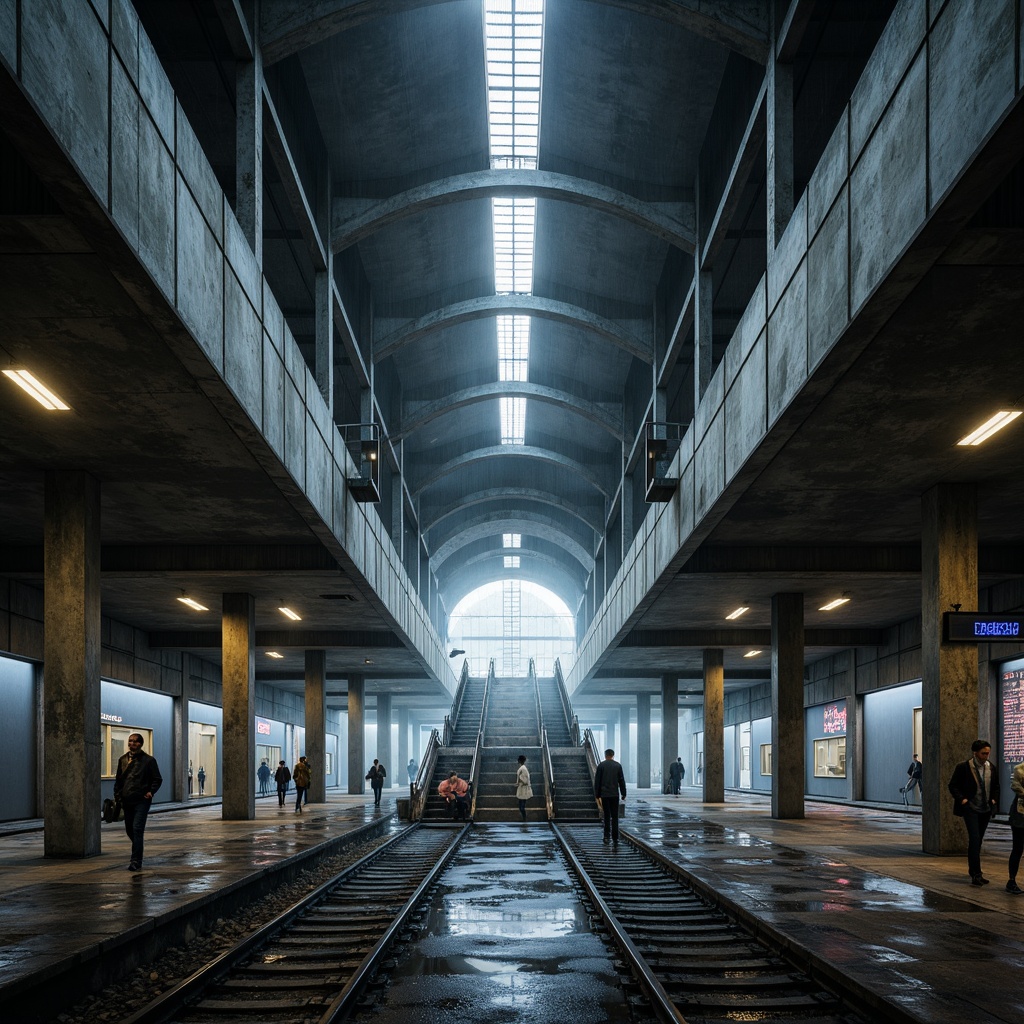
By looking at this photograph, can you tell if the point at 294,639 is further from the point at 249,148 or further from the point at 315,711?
the point at 249,148

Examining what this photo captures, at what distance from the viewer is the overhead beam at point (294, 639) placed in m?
35.3

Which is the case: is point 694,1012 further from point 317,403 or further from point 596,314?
point 596,314

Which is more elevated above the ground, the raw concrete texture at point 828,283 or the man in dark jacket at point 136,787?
the raw concrete texture at point 828,283

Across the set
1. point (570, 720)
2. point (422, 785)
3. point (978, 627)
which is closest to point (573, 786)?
point (422, 785)

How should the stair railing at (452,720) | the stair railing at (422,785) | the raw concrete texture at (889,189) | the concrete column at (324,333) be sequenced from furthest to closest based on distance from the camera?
the stair railing at (452,720) → the stair railing at (422,785) → the concrete column at (324,333) → the raw concrete texture at (889,189)

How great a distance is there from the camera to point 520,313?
29234 mm

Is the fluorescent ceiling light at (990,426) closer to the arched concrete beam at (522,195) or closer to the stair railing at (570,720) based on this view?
the arched concrete beam at (522,195)

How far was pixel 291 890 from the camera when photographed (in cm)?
1466

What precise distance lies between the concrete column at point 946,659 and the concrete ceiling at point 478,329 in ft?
1.68

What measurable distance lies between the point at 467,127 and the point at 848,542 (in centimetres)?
1165

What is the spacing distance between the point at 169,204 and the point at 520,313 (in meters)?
19.3

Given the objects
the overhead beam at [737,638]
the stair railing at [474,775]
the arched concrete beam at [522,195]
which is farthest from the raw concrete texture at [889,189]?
the overhead beam at [737,638]

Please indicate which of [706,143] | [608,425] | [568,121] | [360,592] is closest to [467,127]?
[568,121]

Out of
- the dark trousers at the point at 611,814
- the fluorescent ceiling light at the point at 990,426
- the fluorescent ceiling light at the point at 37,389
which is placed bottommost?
the dark trousers at the point at 611,814
